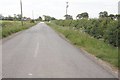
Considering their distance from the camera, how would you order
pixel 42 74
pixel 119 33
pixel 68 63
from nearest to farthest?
pixel 42 74, pixel 68 63, pixel 119 33

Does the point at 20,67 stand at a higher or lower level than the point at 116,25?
lower

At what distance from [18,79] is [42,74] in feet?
4.31

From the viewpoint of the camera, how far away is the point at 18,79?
9.85m

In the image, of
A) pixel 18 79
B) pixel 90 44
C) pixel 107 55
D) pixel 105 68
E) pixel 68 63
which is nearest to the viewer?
pixel 18 79

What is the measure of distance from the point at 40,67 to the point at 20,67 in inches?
32.8

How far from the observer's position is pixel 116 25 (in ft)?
74.4

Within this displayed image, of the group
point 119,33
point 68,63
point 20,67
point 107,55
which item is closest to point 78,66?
point 68,63

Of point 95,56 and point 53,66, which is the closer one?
point 53,66

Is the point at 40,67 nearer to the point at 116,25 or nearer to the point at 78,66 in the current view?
the point at 78,66

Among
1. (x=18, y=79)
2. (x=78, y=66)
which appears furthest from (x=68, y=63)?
(x=18, y=79)

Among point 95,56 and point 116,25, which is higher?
point 116,25

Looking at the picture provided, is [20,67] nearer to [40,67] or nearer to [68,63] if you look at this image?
[40,67]

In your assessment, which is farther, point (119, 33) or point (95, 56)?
point (119, 33)

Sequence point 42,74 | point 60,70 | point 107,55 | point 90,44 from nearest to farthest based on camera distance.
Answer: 1. point 42,74
2. point 60,70
3. point 107,55
4. point 90,44
